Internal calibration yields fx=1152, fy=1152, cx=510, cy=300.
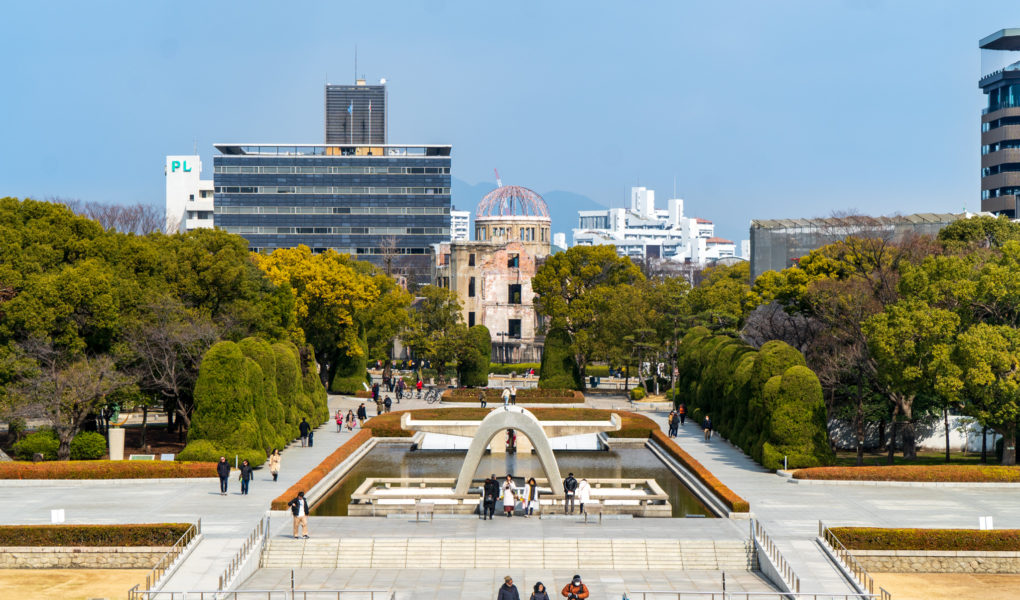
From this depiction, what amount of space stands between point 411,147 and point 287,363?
10212 centimetres

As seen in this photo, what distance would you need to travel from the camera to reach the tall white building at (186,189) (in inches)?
6289

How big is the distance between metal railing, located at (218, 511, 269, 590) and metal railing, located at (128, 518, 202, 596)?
56.6 inches

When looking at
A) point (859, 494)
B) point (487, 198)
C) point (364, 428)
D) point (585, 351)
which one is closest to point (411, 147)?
point (487, 198)

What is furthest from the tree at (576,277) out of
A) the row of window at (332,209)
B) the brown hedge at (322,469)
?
the row of window at (332,209)

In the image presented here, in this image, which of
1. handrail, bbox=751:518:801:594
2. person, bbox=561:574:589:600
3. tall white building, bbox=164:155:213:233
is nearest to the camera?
person, bbox=561:574:589:600

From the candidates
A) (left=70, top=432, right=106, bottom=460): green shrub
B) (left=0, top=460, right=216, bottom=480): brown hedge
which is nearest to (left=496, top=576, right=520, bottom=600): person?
(left=0, top=460, right=216, bottom=480): brown hedge

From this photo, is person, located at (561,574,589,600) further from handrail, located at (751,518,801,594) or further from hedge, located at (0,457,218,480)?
hedge, located at (0,457,218,480)

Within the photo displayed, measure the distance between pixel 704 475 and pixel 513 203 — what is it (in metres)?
77.0

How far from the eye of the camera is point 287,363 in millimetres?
52156

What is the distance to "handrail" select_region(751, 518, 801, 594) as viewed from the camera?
27053 millimetres

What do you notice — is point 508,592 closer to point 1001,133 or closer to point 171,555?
point 171,555

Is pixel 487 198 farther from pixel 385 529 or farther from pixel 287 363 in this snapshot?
pixel 385 529

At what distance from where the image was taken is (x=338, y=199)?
15088 cm

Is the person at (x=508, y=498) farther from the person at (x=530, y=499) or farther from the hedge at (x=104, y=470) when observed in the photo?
the hedge at (x=104, y=470)
